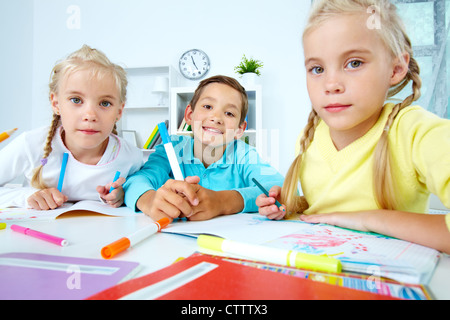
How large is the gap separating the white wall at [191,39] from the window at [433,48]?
1.02m

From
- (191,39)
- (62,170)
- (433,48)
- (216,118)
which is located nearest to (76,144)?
(62,170)

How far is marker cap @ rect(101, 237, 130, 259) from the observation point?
1.26 feet

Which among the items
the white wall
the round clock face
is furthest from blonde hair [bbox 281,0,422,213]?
the round clock face

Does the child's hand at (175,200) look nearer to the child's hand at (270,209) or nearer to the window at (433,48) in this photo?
the child's hand at (270,209)

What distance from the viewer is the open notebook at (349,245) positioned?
0.33 m

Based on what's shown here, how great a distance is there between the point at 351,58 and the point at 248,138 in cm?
199

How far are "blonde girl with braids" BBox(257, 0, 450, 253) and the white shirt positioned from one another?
530 millimetres

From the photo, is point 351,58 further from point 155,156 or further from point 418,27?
point 418,27

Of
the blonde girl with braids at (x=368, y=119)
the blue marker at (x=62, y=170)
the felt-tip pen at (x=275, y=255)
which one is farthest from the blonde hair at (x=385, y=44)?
the blue marker at (x=62, y=170)

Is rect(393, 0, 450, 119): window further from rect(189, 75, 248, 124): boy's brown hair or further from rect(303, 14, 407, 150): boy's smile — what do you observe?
rect(303, 14, 407, 150): boy's smile

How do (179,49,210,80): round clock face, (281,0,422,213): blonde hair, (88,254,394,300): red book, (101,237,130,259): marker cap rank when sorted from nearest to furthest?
(88,254,394,300): red book, (101,237,130,259): marker cap, (281,0,422,213): blonde hair, (179,49,210,80): round clock face

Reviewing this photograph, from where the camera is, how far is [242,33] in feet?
9.87

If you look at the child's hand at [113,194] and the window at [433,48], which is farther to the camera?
the window at [433,48]

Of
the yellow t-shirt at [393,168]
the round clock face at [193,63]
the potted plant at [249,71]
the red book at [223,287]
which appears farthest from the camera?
the round clock face at [193,63]
